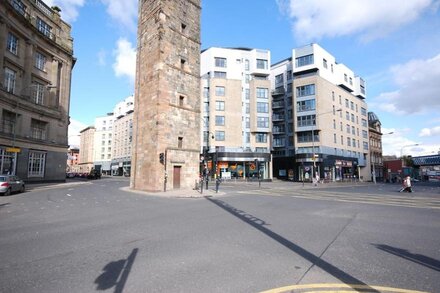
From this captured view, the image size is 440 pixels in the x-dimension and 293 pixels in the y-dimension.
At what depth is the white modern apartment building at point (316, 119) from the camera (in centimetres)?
5134

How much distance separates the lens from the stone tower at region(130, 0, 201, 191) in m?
25.5

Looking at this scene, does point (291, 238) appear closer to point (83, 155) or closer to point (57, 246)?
point (57, 246)

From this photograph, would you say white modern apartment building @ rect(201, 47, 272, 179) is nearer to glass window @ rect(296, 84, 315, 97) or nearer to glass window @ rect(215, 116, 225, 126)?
glass window @ rect(215, 116, 225, 126)

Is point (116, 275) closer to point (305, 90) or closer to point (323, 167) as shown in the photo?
point (323, 167)

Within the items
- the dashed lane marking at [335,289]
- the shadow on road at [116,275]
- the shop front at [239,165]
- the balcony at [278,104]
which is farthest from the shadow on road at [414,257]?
the balcony at [278,104]

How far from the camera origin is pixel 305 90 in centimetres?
5319

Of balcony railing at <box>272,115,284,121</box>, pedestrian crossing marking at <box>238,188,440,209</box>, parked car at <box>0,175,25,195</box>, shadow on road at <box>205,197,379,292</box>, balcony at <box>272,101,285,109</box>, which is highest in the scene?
balcony at <box>272,101,285,109</box>

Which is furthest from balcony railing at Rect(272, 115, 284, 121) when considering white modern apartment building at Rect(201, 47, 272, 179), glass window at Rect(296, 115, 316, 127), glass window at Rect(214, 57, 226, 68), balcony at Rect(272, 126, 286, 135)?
glass window at Rect(214, 57, 226, 68)

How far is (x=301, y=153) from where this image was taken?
5119 centimetres

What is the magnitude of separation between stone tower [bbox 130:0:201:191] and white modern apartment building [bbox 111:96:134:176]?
56855 mm

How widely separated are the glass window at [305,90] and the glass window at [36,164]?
44.5 m

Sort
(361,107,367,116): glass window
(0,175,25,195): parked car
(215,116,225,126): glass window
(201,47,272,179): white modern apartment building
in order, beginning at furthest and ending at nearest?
(361,107,367,116): glass window → (215,116,225,126): glass window → (201,47,272,179): white modern apartment building → (0,175,25,195): parked car

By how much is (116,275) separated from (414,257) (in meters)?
5.72

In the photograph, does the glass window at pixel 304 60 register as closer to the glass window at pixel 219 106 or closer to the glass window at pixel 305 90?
the glass window at pixel 305 90
